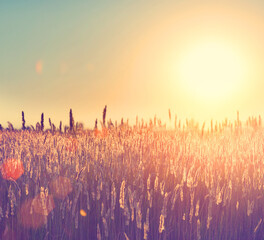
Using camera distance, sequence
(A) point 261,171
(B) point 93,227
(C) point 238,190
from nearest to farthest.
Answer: (B) point 93,227
(C) point 238,190
(A) point 261,171

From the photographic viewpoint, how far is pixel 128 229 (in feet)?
10.6

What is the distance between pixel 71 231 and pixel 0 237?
2.20 feet

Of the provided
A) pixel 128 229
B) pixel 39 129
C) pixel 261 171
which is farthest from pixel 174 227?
pixel 39 129

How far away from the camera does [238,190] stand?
13.4ft

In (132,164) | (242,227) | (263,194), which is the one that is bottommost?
(242,227)

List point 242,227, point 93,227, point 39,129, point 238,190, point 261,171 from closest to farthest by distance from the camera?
point 93,227
point 242,227
point 238,190
point 261,171
point 39,129

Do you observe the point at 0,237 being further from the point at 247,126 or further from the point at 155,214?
the point at 247,126

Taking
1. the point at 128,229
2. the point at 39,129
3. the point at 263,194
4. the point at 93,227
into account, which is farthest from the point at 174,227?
the point at 39,129

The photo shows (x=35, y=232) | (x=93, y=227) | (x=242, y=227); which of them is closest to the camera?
(x=35, y=232)

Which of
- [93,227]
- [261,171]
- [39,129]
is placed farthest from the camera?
[39,129]

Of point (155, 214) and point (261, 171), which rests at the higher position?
point (261, 171)

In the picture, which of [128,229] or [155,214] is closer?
[128,229]

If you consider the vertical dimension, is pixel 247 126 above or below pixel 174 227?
above

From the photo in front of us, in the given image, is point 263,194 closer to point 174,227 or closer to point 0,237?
point 174,227
